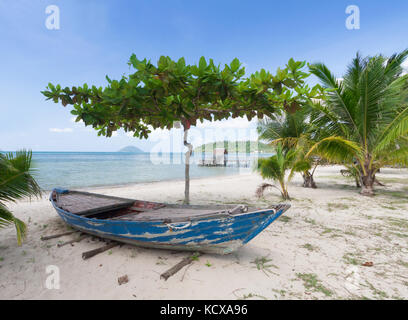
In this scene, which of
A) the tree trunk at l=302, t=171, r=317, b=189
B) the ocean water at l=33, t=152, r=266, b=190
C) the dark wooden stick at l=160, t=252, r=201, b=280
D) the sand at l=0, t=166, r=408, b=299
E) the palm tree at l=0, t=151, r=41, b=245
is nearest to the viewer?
the sand at l=0, t=166, r=408, b=299

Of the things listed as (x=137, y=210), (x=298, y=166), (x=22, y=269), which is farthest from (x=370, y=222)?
(x=22, y=269)

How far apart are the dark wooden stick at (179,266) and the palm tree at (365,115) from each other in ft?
19.6

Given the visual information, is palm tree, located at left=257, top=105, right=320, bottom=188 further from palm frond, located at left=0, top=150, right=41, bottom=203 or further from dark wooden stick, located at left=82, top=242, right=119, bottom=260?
palm frond, located at left=0, top=150, right=41, bottom=203

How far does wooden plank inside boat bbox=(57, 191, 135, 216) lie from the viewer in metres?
4.43

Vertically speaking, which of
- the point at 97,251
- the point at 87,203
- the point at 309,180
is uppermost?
the point at 87,203

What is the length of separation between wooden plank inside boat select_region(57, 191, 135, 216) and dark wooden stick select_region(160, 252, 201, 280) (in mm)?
2492

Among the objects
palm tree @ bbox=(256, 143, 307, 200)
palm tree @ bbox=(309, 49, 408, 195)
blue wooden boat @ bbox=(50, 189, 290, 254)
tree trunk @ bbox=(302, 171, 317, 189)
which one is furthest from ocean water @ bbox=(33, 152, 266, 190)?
palm tree @ bbox=(309, 49, 408, 195)

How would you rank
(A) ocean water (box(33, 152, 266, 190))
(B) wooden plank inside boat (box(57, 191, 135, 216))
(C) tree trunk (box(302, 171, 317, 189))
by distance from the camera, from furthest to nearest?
(A) ocean water (box(33, 152, 266, 190)), (C) tree trunk (box(302, 171, 317, 189)), (B) wooden plank inside boat (box(57, 191, 135, 216))

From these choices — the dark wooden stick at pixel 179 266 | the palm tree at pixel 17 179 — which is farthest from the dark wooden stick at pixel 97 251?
the dark wooden stick at pixel 179 266

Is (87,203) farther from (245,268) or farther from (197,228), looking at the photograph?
(245,268)

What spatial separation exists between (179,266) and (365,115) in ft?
28.3

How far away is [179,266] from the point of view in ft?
9.51

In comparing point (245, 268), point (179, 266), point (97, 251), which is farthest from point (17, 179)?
point (245, 268)

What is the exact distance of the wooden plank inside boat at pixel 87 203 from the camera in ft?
14.5
